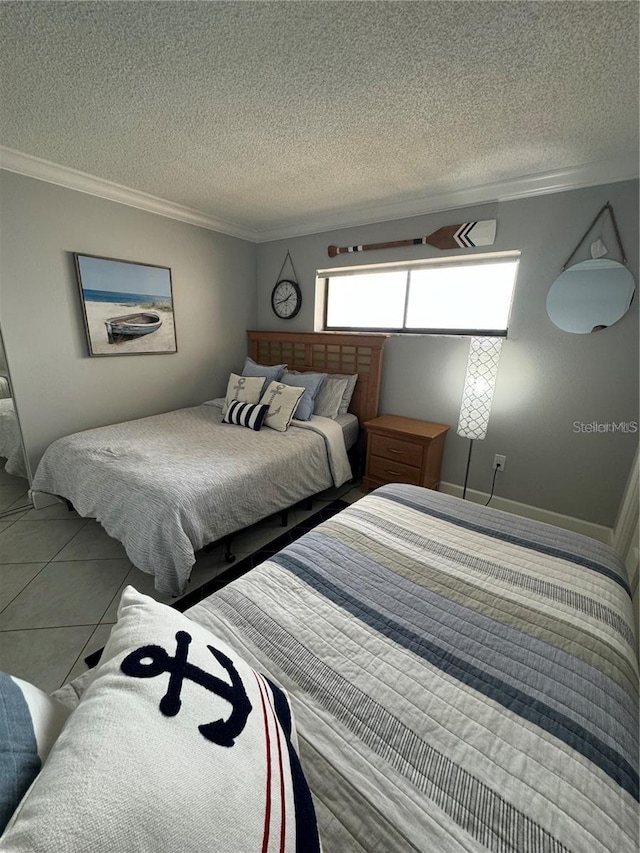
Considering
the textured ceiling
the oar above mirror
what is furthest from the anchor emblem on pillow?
the oar above mirror

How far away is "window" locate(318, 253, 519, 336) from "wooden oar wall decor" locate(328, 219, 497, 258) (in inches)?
4.4

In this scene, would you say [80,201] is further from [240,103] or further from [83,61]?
[240,103]

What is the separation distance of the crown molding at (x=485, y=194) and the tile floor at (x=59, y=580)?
8.42ft

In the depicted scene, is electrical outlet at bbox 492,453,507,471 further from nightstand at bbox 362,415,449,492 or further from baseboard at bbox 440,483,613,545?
nightstand at bbox 362,415,449,492

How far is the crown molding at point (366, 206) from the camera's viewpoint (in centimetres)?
208

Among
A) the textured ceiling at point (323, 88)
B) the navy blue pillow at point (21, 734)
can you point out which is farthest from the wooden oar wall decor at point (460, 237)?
the navy blue pillow at point (21, 734)

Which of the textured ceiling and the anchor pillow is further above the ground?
the textured ceiling

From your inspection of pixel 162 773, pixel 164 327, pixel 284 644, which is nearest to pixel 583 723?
pixel 284 644

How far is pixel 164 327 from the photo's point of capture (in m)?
3.23

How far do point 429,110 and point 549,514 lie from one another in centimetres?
265

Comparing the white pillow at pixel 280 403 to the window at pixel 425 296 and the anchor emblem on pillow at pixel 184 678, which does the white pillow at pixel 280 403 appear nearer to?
the window at pixel 425 296

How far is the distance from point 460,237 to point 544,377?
4.02ft

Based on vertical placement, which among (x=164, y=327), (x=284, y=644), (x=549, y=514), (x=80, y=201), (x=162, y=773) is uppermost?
(x=80, y=201)

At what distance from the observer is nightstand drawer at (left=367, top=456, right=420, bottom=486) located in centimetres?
271
